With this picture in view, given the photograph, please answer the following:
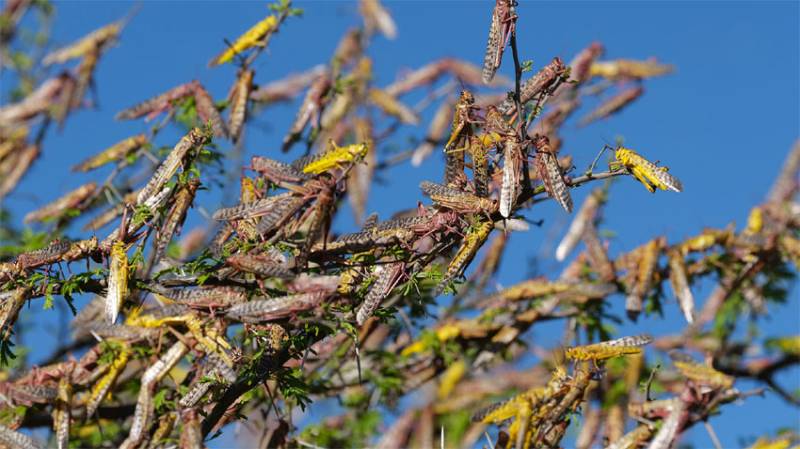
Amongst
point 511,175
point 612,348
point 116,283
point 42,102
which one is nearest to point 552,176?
point 511,175

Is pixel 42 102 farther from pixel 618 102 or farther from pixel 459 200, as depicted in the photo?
pixel 459 200

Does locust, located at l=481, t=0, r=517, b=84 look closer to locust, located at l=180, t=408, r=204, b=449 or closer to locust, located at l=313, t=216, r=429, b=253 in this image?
locust, located at l=313, t=216, r=429, b=253

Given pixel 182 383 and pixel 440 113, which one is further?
pixel 440 113

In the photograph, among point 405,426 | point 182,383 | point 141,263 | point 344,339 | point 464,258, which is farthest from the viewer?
point 405,426

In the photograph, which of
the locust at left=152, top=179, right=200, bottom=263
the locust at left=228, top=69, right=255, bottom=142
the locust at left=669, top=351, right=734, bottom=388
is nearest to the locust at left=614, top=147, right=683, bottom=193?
the locust at left=152, top=179, right=200, bottom=263

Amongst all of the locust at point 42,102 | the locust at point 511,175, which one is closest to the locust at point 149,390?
the locust at point 511,175

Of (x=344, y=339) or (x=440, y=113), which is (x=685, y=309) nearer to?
(x=344, y=339)

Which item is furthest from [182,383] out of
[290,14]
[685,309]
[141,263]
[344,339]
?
[685,309]
